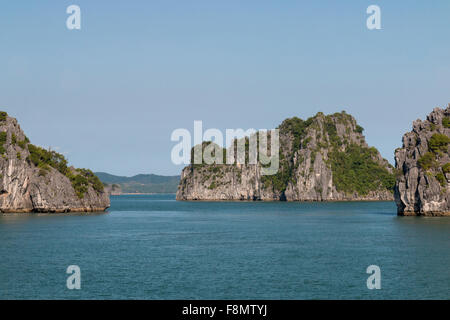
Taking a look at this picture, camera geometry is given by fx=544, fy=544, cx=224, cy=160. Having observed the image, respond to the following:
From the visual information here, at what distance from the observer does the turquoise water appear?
41312 mm

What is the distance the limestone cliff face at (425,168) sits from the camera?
10767cm

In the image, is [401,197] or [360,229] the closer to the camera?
[360,229]

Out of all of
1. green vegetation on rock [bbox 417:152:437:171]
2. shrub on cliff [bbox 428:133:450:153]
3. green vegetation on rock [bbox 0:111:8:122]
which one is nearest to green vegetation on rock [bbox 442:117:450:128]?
shrub on cliff [bbox 428:133:450:153]

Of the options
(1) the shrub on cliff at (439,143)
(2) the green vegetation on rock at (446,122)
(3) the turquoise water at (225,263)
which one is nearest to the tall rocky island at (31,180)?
(3) the turquoise water at (225,263)

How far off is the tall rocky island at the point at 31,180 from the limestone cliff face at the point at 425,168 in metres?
75.9

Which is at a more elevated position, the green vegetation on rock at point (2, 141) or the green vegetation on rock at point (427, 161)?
the green vegetation on rock at point (2, 141)

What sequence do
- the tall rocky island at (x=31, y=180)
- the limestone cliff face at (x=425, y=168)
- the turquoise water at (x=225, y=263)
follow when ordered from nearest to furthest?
the turquoise water at (x=225, y=263)
the limestone cliff face at (x=425, y=168)
the tall rocky island at (x=31, y=180)

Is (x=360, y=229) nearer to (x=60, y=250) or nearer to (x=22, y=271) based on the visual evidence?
Answer: (x=60, y=250)

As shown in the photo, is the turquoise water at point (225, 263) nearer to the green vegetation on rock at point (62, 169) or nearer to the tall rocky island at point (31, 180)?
the tall rocky island at point (31, 180)

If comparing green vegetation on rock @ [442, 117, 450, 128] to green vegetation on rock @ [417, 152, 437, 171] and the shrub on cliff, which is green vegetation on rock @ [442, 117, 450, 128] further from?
green vegetation on rock @ [417, 152, 437, 171]

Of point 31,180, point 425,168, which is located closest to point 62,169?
point 31,180

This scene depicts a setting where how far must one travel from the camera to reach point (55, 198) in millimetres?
127312
